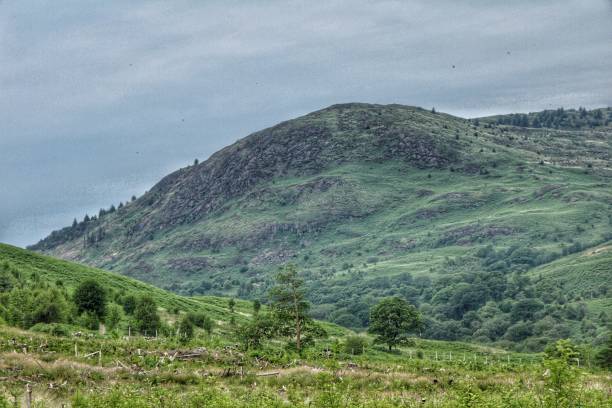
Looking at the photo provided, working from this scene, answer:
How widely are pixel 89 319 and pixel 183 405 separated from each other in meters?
57.5

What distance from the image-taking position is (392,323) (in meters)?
129

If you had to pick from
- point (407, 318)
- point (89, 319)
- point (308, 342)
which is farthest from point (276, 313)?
point (407, 318)

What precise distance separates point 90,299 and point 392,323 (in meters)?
59.5

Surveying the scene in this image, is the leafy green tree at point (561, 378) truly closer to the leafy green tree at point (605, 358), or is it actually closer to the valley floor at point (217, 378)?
the valley floor at point (217, 378)

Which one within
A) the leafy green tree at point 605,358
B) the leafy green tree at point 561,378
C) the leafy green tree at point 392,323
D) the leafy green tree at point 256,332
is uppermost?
the leafy green tree at point 561,378

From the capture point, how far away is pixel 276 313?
77188 millimetres

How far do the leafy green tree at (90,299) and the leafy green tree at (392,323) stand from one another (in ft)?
180

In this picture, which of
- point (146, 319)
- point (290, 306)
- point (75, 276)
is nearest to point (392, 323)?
point (146, 319)

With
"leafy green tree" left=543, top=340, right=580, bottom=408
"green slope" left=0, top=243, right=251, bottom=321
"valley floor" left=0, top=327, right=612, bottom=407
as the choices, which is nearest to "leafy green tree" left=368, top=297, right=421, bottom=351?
"green slope" left=0, top=243, right=251, bottom=321

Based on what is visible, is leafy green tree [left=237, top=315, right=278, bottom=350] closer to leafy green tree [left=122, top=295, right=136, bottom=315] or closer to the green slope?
leafy green tree [left=122, top=295, right=136, bottom=315]

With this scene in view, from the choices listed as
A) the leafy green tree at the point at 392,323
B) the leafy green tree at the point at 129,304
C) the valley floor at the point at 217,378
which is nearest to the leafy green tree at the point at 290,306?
the valley floor at the point at 217,378

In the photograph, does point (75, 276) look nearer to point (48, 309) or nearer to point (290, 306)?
point (48, 309)

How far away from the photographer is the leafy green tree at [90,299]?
9175 cm

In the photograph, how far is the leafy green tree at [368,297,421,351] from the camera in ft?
422
